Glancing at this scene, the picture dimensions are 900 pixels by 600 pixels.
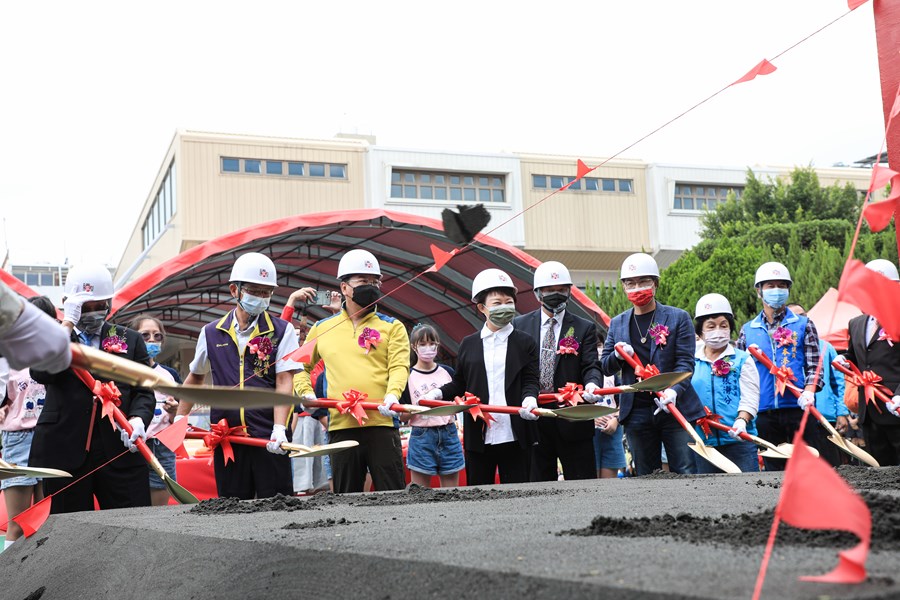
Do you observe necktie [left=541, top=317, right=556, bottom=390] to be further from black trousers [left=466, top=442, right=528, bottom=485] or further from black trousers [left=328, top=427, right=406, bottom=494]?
black trousers [left=328, top=427, right=406, bottom=494]

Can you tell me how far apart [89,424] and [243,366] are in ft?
2.42

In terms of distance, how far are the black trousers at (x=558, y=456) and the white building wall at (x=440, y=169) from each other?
76.9 ft

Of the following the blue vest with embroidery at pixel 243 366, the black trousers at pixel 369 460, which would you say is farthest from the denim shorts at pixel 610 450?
the blue vest with embroidery at pixel 243 366

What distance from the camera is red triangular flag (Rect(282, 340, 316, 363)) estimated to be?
15.3ft

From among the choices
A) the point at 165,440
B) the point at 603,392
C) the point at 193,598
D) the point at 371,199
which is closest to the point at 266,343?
the point at 165,440

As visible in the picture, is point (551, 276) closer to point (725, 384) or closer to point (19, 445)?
point (725, 384)

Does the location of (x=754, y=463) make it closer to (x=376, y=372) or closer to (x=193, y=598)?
(x=376, y=372)

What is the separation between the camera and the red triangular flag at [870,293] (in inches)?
77.0

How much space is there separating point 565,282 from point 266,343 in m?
2.06

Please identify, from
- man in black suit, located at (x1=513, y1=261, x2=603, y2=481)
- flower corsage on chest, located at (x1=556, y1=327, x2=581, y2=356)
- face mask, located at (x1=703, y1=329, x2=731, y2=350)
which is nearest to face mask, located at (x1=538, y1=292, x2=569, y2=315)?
man in black suit, located at (x1=513, y1=261, x2=603, y2=481)

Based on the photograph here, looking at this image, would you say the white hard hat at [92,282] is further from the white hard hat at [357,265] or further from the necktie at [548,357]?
the necktie at [548,357]

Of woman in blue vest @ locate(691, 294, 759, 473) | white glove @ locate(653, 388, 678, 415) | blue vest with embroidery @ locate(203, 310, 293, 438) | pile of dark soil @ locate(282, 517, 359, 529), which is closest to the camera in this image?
pile of dark soil @ locate(282, 517, 359, 529)

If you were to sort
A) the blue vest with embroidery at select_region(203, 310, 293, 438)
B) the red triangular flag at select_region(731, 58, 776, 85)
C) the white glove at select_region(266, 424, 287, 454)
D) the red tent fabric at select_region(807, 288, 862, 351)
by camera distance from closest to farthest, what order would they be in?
1. the red triangular flag at select_region(731, 58, 776, 85)
2. the white glove at select_region(266, 424, 287, 454)
3. the blue vest with embroidery at select_region(203, 310, 293, 438)
4. the red tent fabric at select_region(807, 288, 862, 351)

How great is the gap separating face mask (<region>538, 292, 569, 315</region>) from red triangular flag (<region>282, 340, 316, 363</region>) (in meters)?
Answer: 1.50
